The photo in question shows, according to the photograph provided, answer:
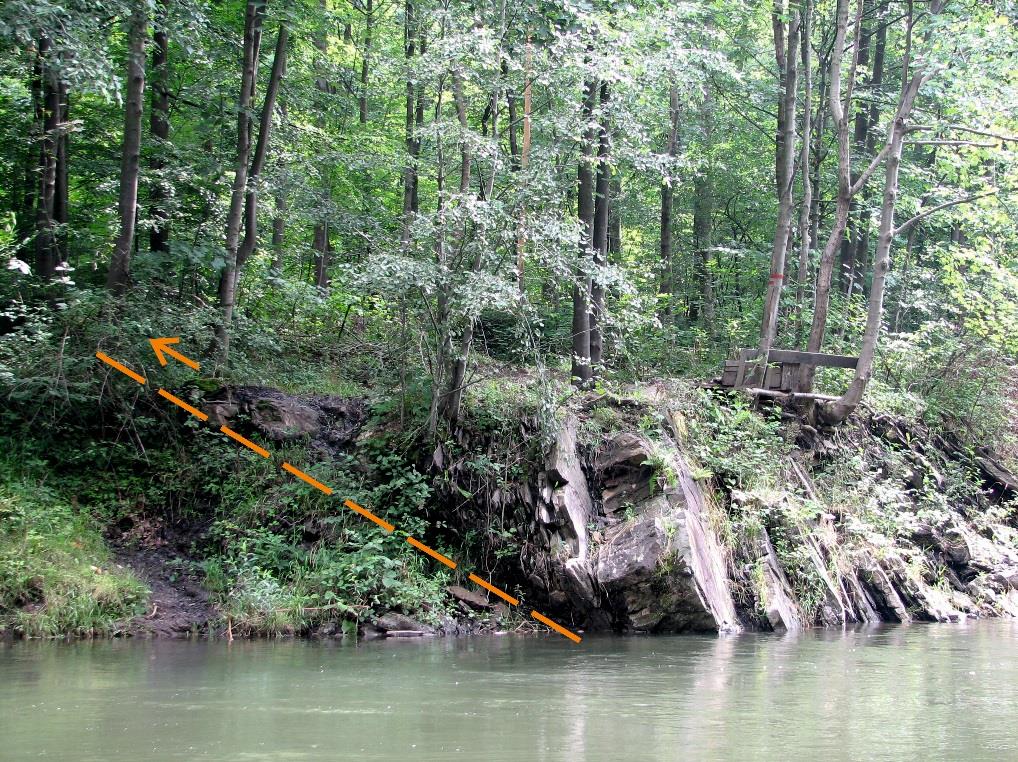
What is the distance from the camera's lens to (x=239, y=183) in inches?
592

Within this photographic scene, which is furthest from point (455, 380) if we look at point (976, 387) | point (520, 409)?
point (976, 387)

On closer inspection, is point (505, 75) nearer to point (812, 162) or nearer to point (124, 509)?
point (124, 509)

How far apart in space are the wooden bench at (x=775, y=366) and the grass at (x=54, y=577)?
10.1 meters

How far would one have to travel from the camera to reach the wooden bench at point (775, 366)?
16.7m

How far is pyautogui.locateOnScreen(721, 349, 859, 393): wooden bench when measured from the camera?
1672cm

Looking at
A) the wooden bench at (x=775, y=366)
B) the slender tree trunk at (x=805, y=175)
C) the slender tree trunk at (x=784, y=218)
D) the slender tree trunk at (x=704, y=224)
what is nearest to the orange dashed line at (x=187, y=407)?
the wooden bench at (x=775, y=366)

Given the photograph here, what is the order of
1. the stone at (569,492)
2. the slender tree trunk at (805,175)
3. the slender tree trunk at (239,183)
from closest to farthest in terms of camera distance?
the stone at (569,492) < the slender tree trunk at (239,183) < the slender tree trunk at (805,175)

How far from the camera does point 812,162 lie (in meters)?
23.8

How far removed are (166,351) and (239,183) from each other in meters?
2.89

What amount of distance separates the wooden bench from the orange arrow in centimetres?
892

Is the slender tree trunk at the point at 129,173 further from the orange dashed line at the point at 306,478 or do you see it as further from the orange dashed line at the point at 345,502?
the orange dashed line at the point at 306,478

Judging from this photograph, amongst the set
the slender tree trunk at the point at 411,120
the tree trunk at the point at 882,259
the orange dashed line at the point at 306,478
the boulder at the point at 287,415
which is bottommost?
the orange dashed line at the point at 306,478

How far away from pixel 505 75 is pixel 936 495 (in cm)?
1032

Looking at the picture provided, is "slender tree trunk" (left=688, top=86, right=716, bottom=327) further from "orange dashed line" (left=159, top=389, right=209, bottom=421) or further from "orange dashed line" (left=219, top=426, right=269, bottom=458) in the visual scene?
"orange dashed line" (left=159, top=389, right=209, bottom=421)
